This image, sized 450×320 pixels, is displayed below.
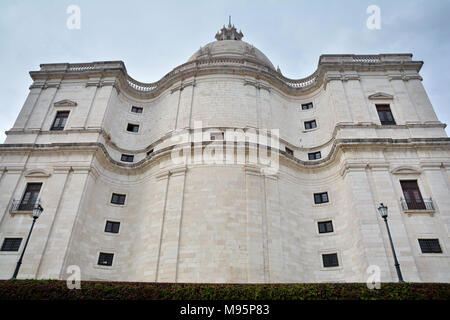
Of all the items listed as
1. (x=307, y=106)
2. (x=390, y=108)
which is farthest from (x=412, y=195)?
(x=307, y=106)

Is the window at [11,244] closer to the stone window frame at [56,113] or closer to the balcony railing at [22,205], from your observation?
the balcony railing at [22,205]

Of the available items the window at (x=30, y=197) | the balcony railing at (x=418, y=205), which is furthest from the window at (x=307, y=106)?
the window at (x=30, y=197)

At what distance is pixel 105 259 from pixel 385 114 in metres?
A: 24.9

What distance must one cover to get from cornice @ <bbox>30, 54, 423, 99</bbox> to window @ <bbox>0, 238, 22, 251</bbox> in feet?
49.6

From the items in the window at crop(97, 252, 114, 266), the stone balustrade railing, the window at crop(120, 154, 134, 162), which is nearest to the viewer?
the window at crop(97, 252, 114, 266)

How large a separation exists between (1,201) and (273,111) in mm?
22351

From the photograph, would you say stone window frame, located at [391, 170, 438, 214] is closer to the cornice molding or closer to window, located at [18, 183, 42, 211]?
window, located at [18, 183, 42, 211]

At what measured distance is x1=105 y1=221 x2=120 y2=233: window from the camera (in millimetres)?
22922

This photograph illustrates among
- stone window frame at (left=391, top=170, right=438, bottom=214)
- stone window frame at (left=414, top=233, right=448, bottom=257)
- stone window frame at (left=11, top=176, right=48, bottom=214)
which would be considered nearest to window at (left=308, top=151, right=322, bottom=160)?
stone window frame at (left=391, top=170, right=438, bottom=214)

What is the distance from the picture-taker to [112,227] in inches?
910

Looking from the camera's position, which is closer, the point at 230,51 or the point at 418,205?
the point at 418,205

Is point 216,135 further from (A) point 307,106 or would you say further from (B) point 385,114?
(B) point 385,114

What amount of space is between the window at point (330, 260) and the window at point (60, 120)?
76.8 ft

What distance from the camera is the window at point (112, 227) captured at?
22.9 meters
